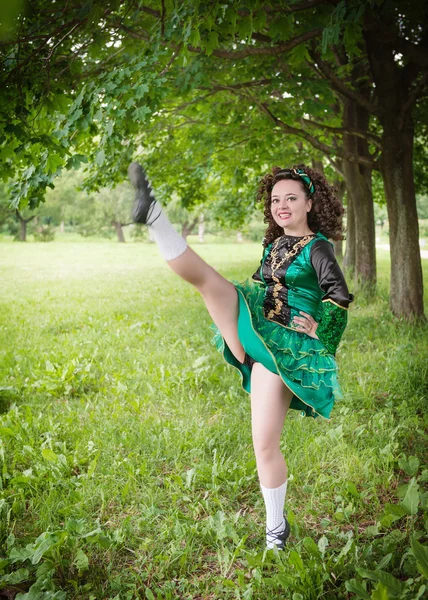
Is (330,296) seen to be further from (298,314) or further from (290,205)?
(290,205)

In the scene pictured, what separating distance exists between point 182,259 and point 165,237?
0.12 meters

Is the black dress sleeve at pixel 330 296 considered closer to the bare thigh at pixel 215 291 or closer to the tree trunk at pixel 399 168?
the bare thigh at pixel 215 291

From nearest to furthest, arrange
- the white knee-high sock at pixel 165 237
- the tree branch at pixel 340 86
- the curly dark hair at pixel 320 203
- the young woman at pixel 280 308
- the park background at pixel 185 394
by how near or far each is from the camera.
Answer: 1. the white knee-high sock at pixel 165 237
2. the young woman at pixel 280 308
3. the park background at pixel 185 394
4. the curly dark hair at pixel 320 203
5. the tree branch at pixel 340 86

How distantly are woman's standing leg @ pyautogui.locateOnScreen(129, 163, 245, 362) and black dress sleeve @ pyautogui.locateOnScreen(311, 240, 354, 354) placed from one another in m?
0.43

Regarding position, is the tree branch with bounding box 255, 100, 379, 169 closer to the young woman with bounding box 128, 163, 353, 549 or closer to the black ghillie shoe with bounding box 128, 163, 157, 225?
the young woman with bounding box 128, 163, 353, 549

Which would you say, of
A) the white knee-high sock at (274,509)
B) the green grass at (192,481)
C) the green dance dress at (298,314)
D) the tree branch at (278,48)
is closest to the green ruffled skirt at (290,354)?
the green dance dress at (298,314)

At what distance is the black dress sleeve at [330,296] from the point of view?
2305 mm

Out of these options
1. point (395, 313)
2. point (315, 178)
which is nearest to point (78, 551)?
point (315, 178)

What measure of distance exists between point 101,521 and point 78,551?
15.6 inches

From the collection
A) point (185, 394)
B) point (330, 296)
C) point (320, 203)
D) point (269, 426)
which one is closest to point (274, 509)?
point (269, 426)

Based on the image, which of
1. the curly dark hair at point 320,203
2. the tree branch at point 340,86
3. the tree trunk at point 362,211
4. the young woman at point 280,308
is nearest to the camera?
the young woman at point 280,308

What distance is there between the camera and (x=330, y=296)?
91.4 inches

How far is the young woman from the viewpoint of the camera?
2213mm

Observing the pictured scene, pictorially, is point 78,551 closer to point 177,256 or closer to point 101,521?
point 101,521
